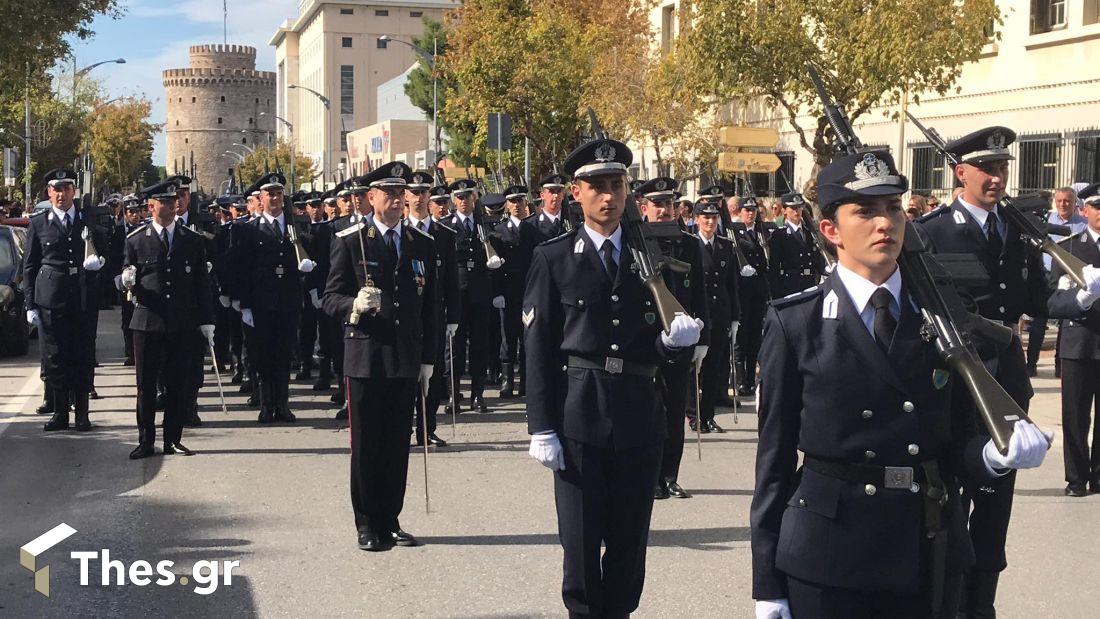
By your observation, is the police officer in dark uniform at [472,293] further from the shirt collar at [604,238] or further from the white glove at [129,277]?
the shirt collar at [604,238]

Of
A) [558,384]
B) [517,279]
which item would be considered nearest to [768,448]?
[558,384]

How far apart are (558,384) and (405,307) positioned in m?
2.66

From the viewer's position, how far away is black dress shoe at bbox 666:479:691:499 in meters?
9.34

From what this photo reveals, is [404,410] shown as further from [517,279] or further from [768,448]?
[517,279]

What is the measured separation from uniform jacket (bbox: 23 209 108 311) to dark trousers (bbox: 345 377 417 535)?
568cm

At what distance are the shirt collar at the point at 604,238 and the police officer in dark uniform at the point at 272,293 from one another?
309 inches

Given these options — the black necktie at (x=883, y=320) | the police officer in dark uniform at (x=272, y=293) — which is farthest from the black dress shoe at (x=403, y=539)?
the police officer in dark uniform at (x=272, y=293)

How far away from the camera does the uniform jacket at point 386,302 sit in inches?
320

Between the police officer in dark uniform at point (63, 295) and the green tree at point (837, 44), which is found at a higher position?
the green tree at point (837, 44)

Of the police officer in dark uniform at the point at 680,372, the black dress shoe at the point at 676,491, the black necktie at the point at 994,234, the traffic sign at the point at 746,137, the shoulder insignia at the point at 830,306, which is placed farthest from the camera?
the traffic sign at the point at 746,137

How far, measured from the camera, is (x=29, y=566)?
24.8 ft

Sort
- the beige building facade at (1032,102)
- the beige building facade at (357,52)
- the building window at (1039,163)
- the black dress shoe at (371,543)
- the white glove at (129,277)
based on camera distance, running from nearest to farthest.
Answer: the black dress shoe at (371,543) < the white glove at (129,277) < the beige building facade at (1032,102) < the building window at (1039,163) < the beige building facade at (357,52)

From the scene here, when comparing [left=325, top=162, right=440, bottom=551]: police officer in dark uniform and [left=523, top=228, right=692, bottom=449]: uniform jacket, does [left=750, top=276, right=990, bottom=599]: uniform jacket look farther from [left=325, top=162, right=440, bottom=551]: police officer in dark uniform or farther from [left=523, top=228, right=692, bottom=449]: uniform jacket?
[left=325, top=162, right=440, bottom=551]: police officer in dark uniform

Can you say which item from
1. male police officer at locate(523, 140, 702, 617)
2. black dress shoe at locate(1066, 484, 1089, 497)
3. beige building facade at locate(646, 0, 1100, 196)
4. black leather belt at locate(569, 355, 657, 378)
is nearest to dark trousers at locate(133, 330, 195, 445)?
male police officer at locate(523, 140, 702, 617)
